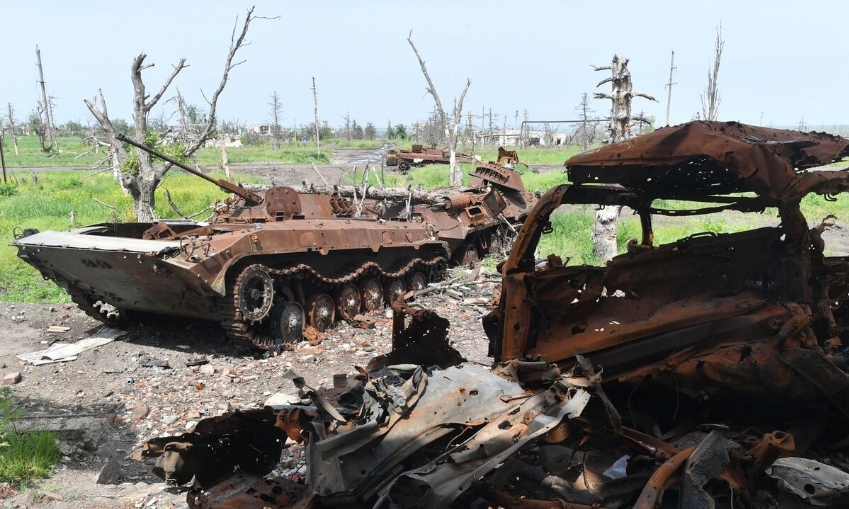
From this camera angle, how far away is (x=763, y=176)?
3637 millimetres

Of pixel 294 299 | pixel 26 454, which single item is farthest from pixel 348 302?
pixel 26 454

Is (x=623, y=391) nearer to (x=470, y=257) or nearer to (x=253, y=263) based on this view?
(x=253, y=263)

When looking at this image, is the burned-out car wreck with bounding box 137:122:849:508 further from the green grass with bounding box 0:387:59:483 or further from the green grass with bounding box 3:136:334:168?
the green grass with bounding box 3:136:334:168

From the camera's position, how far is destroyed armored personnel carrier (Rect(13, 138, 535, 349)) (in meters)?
8.30

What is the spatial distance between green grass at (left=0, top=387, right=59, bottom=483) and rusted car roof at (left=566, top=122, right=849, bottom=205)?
4.89 metres

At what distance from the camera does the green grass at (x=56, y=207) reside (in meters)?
13.3

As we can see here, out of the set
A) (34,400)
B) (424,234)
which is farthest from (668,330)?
(424,234)

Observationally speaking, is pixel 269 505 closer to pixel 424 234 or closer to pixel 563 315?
pixel 563 315

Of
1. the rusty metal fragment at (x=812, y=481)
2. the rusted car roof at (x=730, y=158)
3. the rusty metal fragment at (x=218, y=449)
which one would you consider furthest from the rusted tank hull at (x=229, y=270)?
the rusty metal fragment at (x=812, y=481)

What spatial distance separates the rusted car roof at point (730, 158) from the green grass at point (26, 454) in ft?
16.1

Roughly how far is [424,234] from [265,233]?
456 centimetres

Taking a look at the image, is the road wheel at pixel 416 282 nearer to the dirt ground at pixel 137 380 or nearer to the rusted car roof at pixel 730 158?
the dirt ground at pixel 137 380

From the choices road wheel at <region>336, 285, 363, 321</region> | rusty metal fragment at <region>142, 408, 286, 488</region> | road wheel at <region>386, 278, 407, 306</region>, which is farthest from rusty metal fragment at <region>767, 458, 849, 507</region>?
road wheel at <region>386, 278, 407, 306</region>

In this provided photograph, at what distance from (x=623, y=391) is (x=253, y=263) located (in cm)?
593
